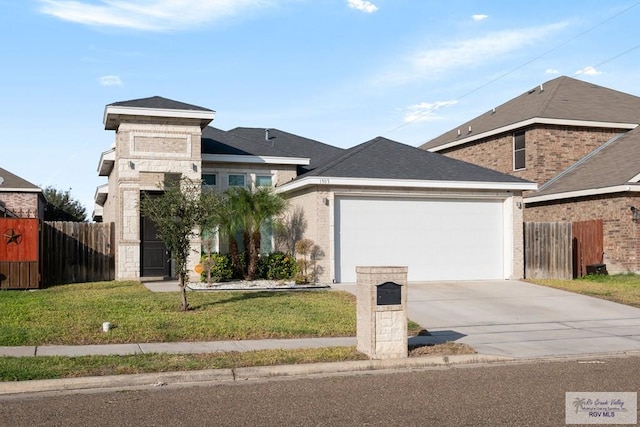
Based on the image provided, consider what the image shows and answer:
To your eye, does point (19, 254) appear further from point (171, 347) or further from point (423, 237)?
point (423, 237)

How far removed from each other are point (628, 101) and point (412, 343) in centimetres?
2574

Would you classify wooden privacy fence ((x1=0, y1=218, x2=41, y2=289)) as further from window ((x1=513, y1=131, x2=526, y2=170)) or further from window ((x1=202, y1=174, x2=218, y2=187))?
window ((x1=513, y1=131, x2=526, y2=170))

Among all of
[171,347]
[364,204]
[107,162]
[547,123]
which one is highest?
[547,123]

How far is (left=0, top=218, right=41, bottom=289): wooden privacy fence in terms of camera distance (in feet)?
64.8

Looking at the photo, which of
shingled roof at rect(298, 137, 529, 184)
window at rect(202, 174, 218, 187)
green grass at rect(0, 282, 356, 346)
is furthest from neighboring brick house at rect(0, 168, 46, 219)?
shingled roof at rect(298, 137, 529, 184)

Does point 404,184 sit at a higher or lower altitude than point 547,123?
lower

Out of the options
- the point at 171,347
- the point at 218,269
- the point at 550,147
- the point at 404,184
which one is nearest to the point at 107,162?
the point at 218,269

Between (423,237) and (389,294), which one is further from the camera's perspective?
(423,237)

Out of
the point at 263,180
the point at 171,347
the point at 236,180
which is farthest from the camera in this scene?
the point at 263,180

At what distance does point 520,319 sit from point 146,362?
29.8 feet

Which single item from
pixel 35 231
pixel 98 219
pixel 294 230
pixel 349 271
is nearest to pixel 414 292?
pixel 349 271

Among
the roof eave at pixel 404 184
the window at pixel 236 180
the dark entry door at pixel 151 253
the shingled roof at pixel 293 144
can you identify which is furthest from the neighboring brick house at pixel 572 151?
the dark entry door at pixel 151 253

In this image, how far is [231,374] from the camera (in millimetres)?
9906

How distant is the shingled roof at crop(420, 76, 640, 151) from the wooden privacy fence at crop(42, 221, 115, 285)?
685 inches
